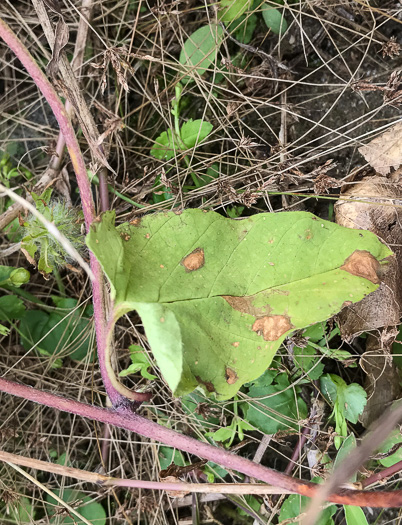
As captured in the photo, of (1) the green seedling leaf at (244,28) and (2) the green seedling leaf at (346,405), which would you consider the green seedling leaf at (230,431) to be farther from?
(1) the green seedling leaf at (244,28)

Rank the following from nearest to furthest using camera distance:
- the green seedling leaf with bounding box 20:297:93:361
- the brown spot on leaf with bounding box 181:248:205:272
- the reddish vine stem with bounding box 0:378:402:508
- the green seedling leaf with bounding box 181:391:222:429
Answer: the reddish vine stem with bounding box 0:378:402:508
the brown spot on leaf with bounding box 181:248:205:272
the green seedling leaf with bounding box 181:391:222:429
the green seedling leaf with bounding box 20:297:93:361

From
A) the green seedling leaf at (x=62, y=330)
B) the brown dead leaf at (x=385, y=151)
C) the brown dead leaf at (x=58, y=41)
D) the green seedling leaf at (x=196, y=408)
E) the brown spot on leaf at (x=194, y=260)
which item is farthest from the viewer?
the green seedling leaf at (x=62, y=330)

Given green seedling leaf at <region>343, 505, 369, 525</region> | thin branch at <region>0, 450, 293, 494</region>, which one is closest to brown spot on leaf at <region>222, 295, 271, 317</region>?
thin branch at <region>0, 450, 293, 494</region>

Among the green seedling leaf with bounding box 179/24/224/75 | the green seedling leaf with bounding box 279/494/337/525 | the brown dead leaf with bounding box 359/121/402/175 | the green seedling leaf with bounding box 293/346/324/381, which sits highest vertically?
the green seedling leaf with bounding box 179/24/224/75

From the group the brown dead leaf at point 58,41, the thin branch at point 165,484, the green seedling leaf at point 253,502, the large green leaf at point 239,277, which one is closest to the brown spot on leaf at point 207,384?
the large green leaf at point 239,277

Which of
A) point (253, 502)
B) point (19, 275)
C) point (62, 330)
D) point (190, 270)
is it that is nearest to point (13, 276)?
point (19, 275)

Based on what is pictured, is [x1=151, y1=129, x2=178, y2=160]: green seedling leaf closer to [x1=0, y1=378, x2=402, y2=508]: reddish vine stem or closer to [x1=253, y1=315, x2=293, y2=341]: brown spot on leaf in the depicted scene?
[x1=253, y1=315, x2=293, y2=341]: brown spot on leaf
